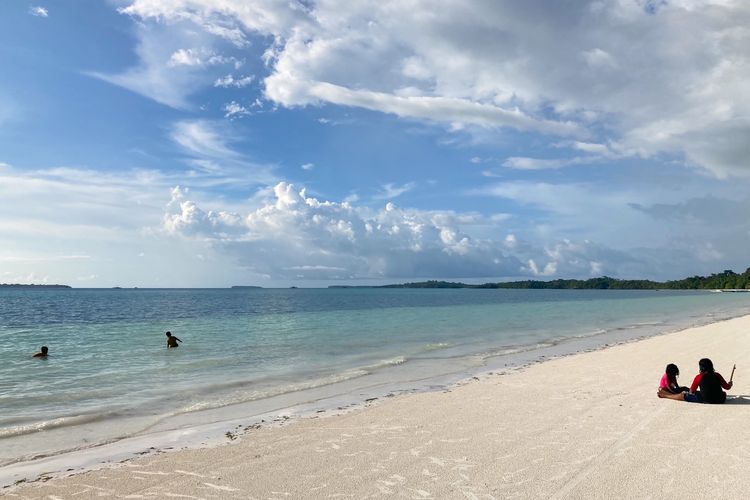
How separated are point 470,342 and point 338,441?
2114 cm

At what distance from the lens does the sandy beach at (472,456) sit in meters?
6.86

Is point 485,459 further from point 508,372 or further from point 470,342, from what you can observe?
point 470,342

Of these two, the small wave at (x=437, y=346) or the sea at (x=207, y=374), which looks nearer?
the sea at (x=207, y=374)

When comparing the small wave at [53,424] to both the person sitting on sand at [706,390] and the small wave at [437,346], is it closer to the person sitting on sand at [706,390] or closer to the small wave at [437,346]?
the person sitting on sand at [706,390]

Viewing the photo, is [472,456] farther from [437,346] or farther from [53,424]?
[437,346]

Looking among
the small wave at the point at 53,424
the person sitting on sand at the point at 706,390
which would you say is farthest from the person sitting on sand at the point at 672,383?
the small wave at the point at 53,424

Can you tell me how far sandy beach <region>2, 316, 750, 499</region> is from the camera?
22.5 ft

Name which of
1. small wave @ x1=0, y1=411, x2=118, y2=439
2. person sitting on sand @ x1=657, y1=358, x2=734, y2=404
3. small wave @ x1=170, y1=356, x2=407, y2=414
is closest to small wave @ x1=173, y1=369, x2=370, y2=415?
small wave @ x1=170, y1=356, x2=407, y2=414

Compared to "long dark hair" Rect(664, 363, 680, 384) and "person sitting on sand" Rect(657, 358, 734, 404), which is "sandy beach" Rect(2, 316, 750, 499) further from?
"long dark hair" Rect(664, 363, 680, 384)

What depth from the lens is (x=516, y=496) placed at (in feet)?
21.4

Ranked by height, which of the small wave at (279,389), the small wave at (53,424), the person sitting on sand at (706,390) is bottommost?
the small wave at (279,389)

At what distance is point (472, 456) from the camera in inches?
320

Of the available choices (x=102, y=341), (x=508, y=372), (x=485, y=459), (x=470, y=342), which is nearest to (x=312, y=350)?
(x=470, y=342)

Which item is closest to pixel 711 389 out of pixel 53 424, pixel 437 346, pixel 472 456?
pixel 472 456
